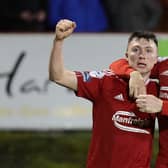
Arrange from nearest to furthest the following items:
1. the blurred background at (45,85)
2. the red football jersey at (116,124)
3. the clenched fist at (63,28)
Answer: the clenched fist at (63,28)
the red football jersey at (116,124)
the blurred background at (45,85)

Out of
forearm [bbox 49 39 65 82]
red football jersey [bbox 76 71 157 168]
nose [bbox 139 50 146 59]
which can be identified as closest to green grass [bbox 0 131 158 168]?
red football jersey [bbox 76 71 157 168]

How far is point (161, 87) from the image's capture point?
18.5 ft

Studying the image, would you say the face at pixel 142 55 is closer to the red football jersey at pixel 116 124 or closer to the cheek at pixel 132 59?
the cheek at pixel 132 59

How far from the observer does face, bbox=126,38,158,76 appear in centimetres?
552

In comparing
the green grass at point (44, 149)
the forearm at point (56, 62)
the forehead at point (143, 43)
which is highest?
the forehead at point (143, 43)

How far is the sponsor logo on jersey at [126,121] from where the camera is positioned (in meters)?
5.55

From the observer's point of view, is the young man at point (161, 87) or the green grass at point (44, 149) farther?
the green grass at point (44, 149)

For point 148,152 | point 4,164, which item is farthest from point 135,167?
point 4,164

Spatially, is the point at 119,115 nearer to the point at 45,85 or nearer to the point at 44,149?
the point at 44,149

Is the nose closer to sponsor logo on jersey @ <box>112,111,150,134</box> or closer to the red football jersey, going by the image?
the red football jersey

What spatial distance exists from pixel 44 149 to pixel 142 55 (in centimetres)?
383

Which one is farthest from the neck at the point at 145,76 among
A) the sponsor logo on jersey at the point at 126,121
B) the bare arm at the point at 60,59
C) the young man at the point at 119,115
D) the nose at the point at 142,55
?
the bare arm at the point at 60,59

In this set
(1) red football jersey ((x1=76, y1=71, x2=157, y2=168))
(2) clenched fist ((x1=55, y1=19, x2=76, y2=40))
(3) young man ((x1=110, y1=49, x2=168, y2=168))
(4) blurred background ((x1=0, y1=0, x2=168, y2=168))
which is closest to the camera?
(2) clenched fist ((x1=55, y1=19, x2=76, y2=40))

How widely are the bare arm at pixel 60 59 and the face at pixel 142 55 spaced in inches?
13.9
